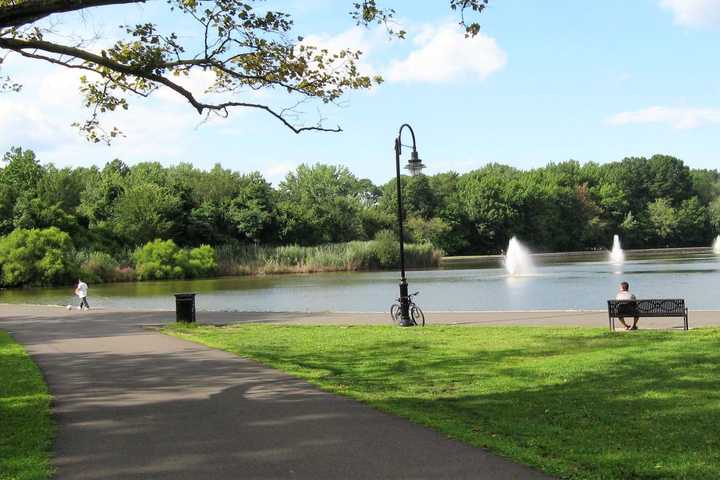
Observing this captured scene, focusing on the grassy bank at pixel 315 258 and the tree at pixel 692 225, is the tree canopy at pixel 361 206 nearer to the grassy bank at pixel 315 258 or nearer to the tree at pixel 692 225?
A: the tree at pixel 692 225

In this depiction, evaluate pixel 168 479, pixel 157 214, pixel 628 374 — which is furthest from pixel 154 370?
pixel 157 214

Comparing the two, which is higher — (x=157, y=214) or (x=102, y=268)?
(x=157, y=214)

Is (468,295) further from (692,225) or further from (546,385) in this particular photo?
(692,225)

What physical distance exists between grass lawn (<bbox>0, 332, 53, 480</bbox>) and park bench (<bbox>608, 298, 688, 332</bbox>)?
12427 millimetres

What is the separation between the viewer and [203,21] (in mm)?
12070

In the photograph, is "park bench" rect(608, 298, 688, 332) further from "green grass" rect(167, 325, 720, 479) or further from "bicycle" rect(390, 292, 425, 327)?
"bicycle" rect(390, 292, 425, 327)

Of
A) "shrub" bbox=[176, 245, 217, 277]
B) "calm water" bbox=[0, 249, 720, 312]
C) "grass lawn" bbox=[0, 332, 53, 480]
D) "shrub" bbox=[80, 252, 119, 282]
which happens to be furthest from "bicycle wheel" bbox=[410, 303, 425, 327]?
"shrub" bbox=[176, 245, 217, 277]

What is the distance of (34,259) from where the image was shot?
65.2 m

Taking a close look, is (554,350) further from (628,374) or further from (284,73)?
(284,73)

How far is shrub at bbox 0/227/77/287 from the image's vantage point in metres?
64.0

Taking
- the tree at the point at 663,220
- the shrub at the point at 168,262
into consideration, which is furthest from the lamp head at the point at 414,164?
the tree at the point at 663,220

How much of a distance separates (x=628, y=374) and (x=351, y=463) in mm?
6283

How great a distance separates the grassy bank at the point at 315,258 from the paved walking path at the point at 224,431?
66072 millimetres

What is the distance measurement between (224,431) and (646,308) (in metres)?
12.5
